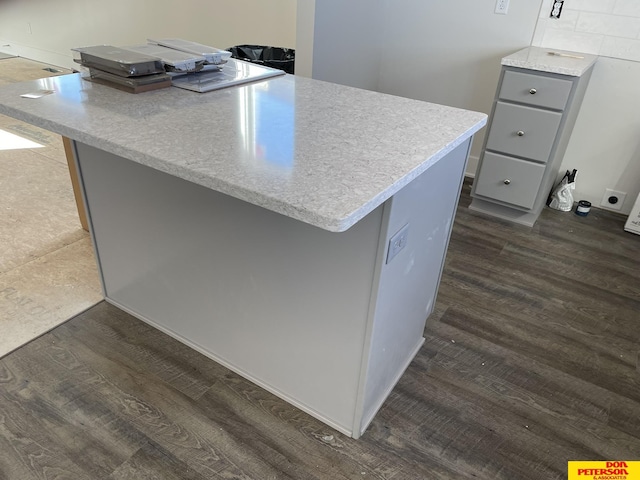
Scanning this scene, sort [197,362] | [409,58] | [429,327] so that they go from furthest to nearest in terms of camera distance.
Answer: [409,58]
[429,327]
[197,362]

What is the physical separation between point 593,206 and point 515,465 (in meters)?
2.27

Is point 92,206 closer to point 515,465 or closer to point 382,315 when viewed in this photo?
point 382,315

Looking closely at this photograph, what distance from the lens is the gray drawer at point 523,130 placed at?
8.96 feet

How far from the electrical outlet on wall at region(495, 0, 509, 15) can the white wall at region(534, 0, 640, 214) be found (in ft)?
0.71

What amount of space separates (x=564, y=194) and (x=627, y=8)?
43.2 inches

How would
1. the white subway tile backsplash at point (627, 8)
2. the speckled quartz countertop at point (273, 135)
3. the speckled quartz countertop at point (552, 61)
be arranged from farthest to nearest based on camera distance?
the white subway tile backsplash at point (627, 8) → the speckled quartz countertop at point (552, 61) → the speckled quartz countertop at point (273, 135)

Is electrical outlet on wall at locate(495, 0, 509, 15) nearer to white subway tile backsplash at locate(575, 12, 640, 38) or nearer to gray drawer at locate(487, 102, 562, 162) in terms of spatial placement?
white subway tile backsplash at locate(575, 12, 640, 38)

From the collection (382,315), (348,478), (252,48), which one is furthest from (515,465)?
(252,48)

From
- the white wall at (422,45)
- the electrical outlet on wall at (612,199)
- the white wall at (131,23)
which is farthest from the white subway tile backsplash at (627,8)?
the white wall at (131,23)

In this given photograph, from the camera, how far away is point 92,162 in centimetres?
184

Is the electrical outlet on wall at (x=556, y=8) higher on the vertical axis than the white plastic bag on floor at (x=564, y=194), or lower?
higher

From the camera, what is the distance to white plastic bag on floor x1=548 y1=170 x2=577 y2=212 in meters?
3.16

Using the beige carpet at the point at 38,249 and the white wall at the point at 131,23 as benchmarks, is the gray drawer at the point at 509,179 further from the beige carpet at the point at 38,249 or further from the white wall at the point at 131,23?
the beige carpet at the point at 38,249

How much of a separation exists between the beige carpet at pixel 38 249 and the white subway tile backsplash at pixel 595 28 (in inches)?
115
